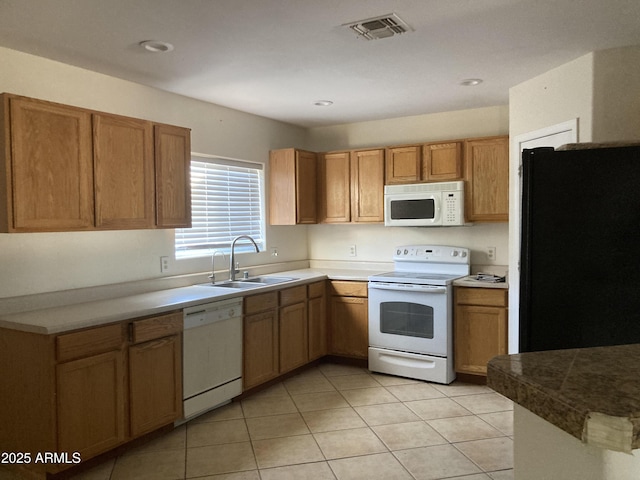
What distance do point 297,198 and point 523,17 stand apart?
279 cm

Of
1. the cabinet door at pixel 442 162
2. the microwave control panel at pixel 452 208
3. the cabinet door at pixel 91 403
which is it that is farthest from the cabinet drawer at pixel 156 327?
the cabinet door at pixel 442 162

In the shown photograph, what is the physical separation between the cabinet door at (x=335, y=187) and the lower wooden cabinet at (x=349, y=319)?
79 cm

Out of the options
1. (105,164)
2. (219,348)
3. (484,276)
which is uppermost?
(105,164)

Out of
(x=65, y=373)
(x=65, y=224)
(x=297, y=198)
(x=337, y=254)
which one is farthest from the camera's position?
(x=337, y=254)

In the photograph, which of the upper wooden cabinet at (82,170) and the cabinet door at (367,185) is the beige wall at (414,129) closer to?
the cabinet door at (367,185)

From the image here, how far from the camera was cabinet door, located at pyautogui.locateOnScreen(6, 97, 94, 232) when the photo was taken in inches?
102

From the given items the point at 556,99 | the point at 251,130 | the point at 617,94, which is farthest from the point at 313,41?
the point at 251,130

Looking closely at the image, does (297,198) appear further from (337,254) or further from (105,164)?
(105,164)

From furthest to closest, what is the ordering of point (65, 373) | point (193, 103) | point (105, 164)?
point (193, 103) < point (105, 164) < point (65, 373)

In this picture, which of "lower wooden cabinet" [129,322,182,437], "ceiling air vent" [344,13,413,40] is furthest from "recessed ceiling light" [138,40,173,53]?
"lower wooden cabinet" [129,322,182,437]

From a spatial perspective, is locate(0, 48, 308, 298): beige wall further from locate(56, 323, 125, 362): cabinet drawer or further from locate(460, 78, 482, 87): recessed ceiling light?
locate(460, 78, 482, 87): recessed ceiling light

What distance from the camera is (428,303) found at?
4.20 m

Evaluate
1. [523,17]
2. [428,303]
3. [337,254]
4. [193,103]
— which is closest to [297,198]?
[337,254]

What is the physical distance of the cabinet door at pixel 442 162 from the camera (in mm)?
4441
